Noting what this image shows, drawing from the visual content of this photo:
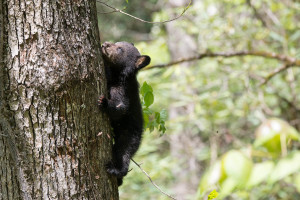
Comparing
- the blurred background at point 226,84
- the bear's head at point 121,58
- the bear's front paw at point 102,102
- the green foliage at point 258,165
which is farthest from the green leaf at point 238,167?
the blurred background at point 226,84

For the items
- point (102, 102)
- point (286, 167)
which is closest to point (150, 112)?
point (102, 102)

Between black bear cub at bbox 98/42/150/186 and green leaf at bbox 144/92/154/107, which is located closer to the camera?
green leaf at bbox 144/92/154/107

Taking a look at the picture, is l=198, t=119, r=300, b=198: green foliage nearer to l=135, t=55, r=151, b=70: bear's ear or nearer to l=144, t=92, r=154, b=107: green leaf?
l=144, t=92, r=154, b=107: green leaf

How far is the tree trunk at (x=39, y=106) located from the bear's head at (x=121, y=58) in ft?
4.74

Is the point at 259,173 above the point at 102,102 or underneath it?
underneath

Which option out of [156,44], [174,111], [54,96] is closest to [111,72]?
[54,96]

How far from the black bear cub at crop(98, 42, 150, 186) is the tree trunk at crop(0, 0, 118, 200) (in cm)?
67

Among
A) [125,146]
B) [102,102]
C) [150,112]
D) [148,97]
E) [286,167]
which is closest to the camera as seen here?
[286,167]

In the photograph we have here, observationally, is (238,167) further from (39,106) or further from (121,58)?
(121,58)

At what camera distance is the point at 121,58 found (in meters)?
3.75

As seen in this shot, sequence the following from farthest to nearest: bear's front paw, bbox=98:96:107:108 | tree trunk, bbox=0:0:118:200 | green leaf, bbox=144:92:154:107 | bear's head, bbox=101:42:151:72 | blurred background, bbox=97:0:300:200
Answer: blurred background, bbox=97:0:300:200, bear's head, bbox=101:42:151:72, green leaf, bbox=144:92:154:107, bear's front paw, bbox=98:96:107:108, tree trunk, bbox=0:0:118:200

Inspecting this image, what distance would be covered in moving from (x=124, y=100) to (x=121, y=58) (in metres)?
0.71

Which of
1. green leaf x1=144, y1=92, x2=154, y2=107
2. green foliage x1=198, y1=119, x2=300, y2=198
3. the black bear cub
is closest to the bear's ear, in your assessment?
the black bear cub

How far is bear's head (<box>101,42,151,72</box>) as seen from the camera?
11.9 ft
